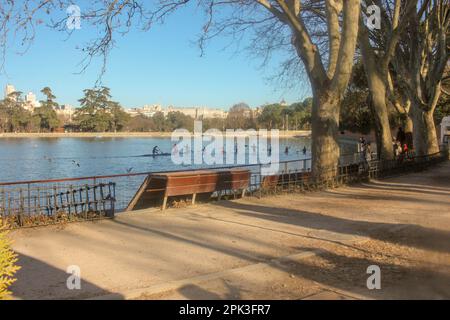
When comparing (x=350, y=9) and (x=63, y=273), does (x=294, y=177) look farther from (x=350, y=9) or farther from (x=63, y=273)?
(x=63, y=273)

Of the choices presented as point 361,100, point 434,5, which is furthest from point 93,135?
point 434,5

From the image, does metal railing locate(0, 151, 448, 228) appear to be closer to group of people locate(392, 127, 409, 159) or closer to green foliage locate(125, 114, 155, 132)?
group of people locate(392, 127, 409, 159)

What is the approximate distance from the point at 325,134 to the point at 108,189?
7068 mm

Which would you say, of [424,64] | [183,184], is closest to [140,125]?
[424,64]

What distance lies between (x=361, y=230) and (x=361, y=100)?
38.2 m

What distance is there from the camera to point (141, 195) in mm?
12023

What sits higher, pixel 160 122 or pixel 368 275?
pixel 160 122

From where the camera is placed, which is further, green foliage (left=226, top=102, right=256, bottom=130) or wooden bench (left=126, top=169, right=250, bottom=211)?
green foliage (left=226, top=102, right=256, bottom=130)

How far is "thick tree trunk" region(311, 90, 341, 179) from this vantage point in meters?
15.1

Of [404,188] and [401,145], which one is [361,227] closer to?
[404,188]

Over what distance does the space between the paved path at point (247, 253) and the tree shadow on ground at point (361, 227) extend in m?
0.02

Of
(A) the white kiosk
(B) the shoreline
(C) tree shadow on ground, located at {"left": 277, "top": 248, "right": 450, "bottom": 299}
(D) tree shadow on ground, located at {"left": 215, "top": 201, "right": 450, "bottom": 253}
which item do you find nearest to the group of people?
(D) tree shadow on ground, located at {"left": 215, "top": 201, "right": 450, "bottom": 253}

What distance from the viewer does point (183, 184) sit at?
37.8 feet

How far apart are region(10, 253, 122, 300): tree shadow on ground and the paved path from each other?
0.01m
